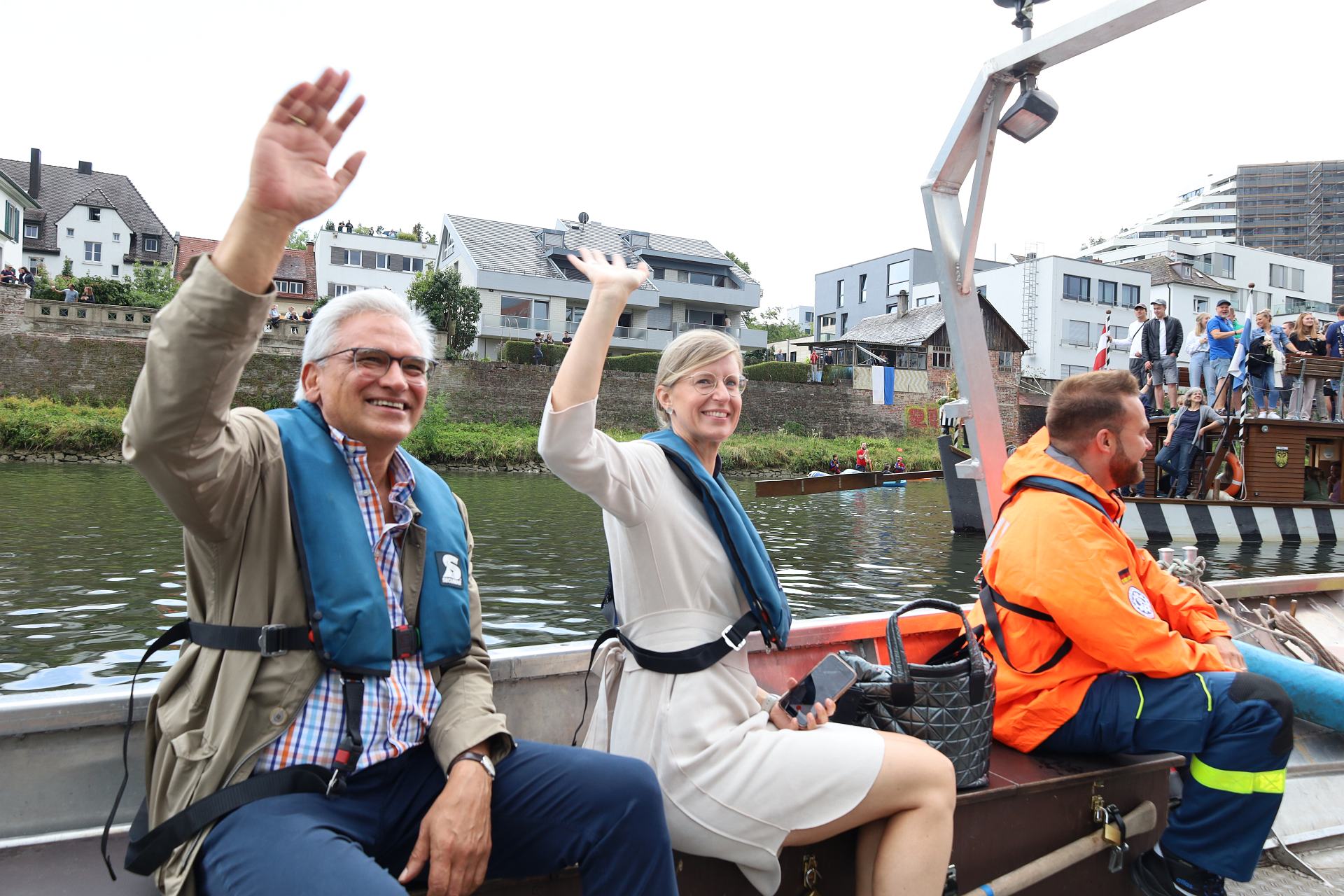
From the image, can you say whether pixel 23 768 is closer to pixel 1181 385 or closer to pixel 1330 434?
pixel 1330 434

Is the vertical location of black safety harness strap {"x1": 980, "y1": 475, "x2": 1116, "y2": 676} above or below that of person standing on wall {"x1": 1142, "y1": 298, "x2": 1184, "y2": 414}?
below

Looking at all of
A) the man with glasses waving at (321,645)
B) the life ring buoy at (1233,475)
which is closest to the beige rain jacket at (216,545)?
the man with glasses waving at (321,645)

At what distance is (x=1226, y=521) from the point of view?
13.8 m

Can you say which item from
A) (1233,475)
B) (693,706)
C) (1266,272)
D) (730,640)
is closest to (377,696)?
(693,706)

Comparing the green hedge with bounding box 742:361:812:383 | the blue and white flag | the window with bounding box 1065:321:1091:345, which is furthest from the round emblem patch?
the window with bounding box 1065:321:1091:345

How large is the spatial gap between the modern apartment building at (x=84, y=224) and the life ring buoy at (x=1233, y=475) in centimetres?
5177

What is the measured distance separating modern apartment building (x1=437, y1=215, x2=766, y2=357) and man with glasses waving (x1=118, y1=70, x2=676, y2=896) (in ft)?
136

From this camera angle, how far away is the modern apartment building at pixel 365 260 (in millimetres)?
50031

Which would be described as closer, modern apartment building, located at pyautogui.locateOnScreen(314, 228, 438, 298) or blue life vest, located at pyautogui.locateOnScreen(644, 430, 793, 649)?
blue life vest, located at pyautogui.locateOnScreen(644, 430, 793, 649)

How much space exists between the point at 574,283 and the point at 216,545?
45.0 metres

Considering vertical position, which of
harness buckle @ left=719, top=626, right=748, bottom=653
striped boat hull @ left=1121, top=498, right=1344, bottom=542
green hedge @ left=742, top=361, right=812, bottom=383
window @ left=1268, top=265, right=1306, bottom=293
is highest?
window @ left=1268, top=265, right=1306, bottom=293

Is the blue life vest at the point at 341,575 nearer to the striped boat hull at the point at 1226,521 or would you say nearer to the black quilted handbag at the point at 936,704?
the black quilted handbag at the point at 936,704

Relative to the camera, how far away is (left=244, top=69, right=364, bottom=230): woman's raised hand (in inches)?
57.8

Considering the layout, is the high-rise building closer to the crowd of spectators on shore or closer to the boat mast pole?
the crowd of spectators on shore
